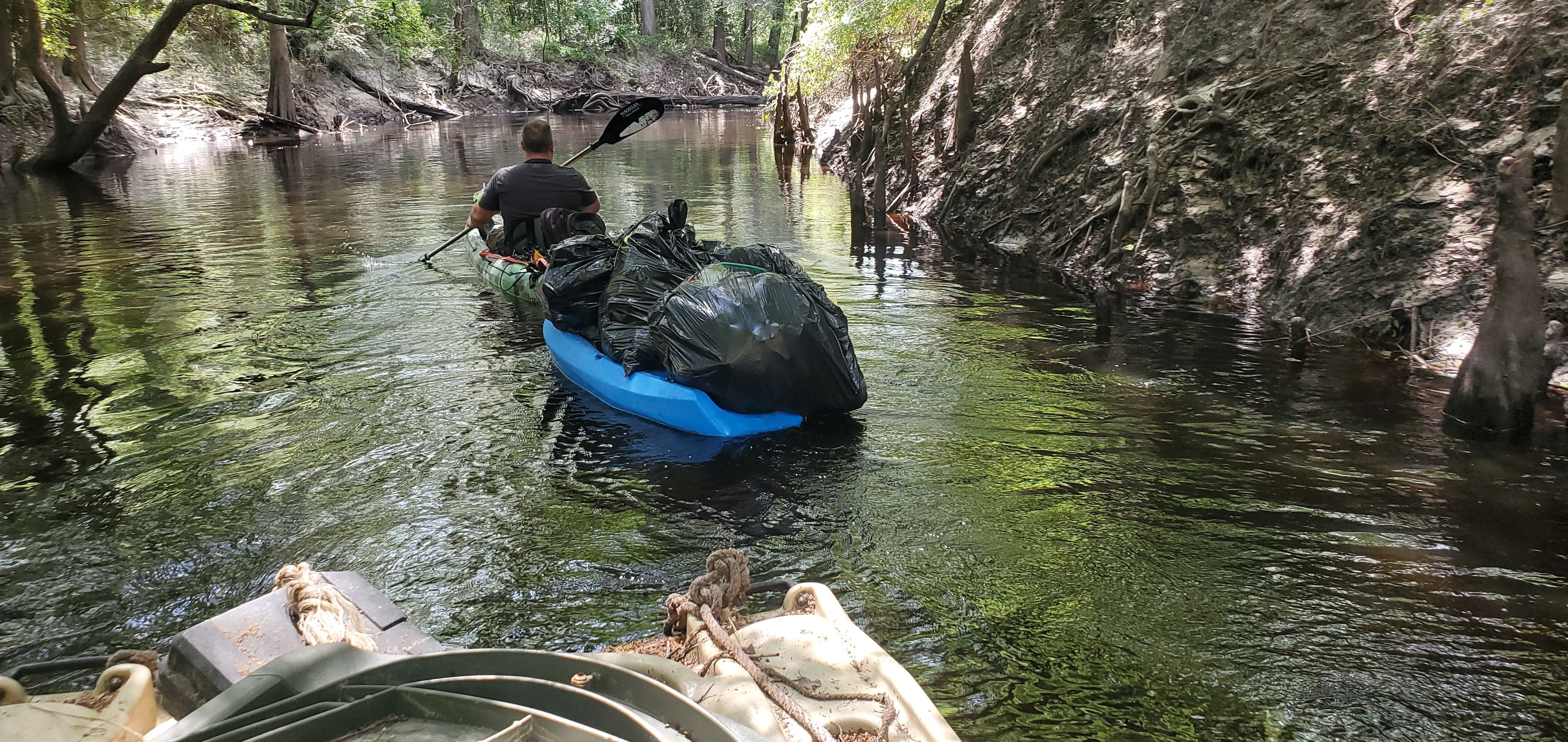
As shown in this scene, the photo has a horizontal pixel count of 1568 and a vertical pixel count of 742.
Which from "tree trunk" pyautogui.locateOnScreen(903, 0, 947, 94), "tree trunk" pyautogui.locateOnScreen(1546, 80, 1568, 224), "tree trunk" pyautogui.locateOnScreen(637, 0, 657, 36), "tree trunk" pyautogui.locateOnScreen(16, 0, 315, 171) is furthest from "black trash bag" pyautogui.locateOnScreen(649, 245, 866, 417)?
"tree trunk" pyautogui.locateOnScreen(637, 0, 657, 36)

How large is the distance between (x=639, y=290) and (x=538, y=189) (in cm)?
266

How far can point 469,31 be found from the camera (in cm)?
3812

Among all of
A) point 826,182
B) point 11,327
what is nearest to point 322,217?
point 11,327

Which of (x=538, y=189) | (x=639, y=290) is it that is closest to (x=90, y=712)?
(x=639, y=290)

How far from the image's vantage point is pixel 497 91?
128 ft

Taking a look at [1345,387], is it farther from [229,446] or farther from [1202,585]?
[229,446]

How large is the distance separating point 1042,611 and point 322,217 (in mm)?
12147

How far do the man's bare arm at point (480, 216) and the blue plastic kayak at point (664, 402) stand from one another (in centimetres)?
264

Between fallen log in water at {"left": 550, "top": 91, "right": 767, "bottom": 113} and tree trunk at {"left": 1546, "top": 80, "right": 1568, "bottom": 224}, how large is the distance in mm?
29979

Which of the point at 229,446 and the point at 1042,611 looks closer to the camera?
the point at 1042,611

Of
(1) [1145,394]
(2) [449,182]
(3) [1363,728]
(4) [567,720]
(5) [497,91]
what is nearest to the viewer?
(4) [567,720]

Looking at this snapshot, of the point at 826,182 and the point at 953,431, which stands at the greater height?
the point at 826,182

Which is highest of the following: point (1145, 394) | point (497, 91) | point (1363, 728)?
point (497, 91)

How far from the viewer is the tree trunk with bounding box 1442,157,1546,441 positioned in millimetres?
4824
